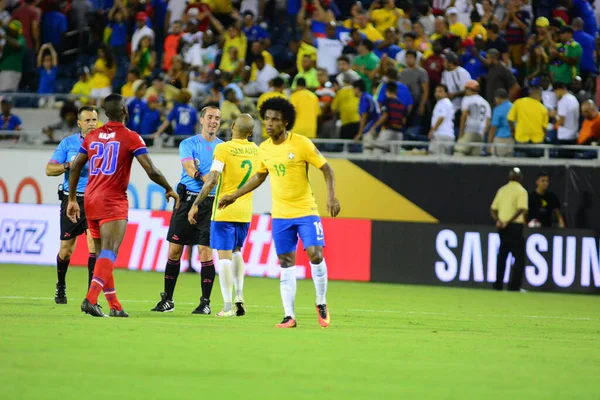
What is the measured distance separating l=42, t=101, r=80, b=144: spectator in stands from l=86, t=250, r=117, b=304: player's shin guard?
13962 millimetres

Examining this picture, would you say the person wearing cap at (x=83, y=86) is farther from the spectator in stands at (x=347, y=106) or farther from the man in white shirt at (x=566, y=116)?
the man in white shirt at (x=566, y=116)

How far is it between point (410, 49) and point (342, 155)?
2.70 m

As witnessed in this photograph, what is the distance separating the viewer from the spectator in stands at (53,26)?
2925 centimetres

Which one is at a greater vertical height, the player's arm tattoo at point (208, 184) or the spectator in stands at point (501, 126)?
the spectator in stands at point (501, 126)

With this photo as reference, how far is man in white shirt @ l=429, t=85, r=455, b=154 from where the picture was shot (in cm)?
2283

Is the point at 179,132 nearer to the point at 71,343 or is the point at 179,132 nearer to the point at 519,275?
the point at 519,275

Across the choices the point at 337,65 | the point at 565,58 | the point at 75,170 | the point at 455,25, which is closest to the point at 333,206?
the point at 75,170

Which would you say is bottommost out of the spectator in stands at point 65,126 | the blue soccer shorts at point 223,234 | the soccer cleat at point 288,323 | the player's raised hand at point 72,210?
the soccer cleat at point 288,323

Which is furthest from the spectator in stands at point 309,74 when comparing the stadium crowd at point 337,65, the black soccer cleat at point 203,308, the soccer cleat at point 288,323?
the soccer cleat at point 288,323

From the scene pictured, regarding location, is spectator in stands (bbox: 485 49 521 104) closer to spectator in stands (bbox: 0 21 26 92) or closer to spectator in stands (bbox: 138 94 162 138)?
spectator in stands (bbox: 138 94 162 138)

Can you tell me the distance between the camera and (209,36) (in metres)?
27.0

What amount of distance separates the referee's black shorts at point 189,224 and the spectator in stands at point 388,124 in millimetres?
9733

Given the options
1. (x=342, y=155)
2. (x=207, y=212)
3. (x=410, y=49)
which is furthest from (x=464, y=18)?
(x=207, y=212)

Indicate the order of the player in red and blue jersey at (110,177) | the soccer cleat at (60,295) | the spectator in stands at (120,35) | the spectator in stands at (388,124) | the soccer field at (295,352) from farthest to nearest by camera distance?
the spectator in stands at (120,35), the spectator in stands at (388,124), the soccer cleat at (60,295), the player in red and blue jersey at (110,177), the soccer field at (295,352)
